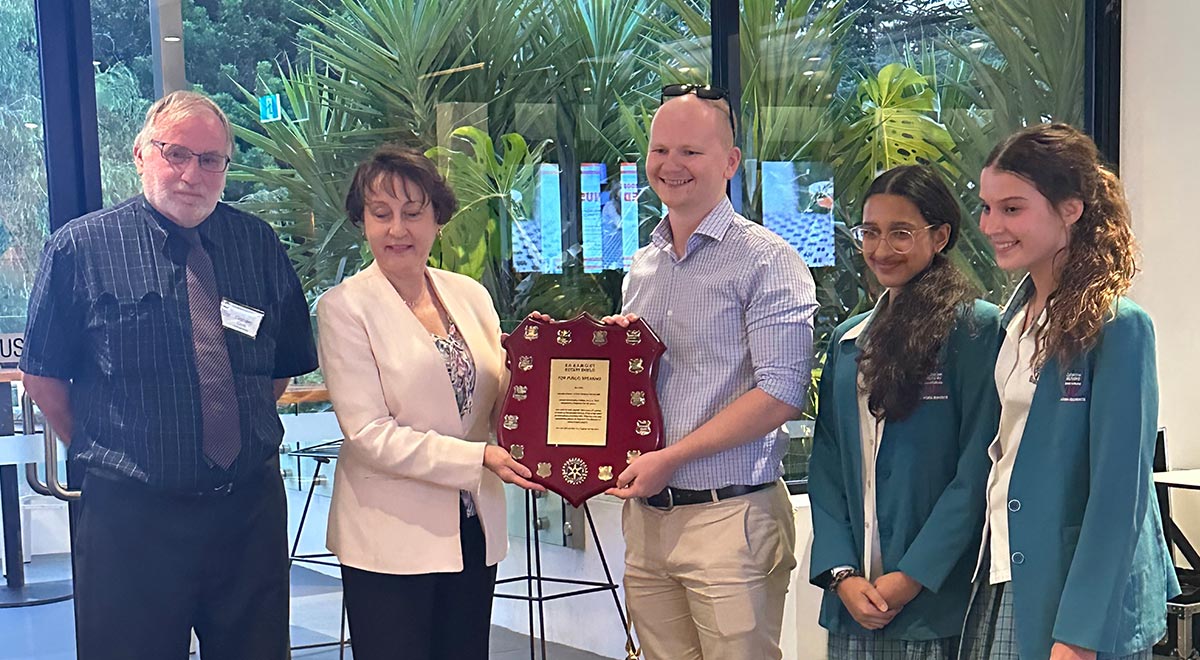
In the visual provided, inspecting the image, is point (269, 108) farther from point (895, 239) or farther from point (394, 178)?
point (895, 239)

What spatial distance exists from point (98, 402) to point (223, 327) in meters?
0.30

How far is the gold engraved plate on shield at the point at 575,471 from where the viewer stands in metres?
2.54

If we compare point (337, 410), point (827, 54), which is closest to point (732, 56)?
point (827, 54)

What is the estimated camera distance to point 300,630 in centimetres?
425

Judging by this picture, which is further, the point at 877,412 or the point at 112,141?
the point at 112,141

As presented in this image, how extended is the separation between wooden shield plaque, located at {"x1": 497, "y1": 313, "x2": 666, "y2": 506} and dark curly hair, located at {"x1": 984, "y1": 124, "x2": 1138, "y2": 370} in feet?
2.67

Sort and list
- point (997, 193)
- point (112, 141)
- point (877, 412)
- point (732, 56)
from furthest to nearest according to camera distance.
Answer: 1. point (732, 56)
2. point (112, 141)
3. point (877, 412)
4. point (997, 193)

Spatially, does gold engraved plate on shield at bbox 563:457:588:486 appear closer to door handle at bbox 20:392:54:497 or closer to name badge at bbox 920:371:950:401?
name badge at bbox 920:371:950:401

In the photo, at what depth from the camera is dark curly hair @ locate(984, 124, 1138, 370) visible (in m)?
2.03

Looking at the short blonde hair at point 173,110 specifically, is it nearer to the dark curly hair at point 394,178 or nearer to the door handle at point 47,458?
the dark curly hair at point 394,178

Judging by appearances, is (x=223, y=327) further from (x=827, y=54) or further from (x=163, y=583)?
(x=827, y=54)

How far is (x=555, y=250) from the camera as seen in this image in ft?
15.5

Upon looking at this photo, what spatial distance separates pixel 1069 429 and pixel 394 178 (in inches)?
57.8

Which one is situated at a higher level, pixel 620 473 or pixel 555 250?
pixel 555 250
